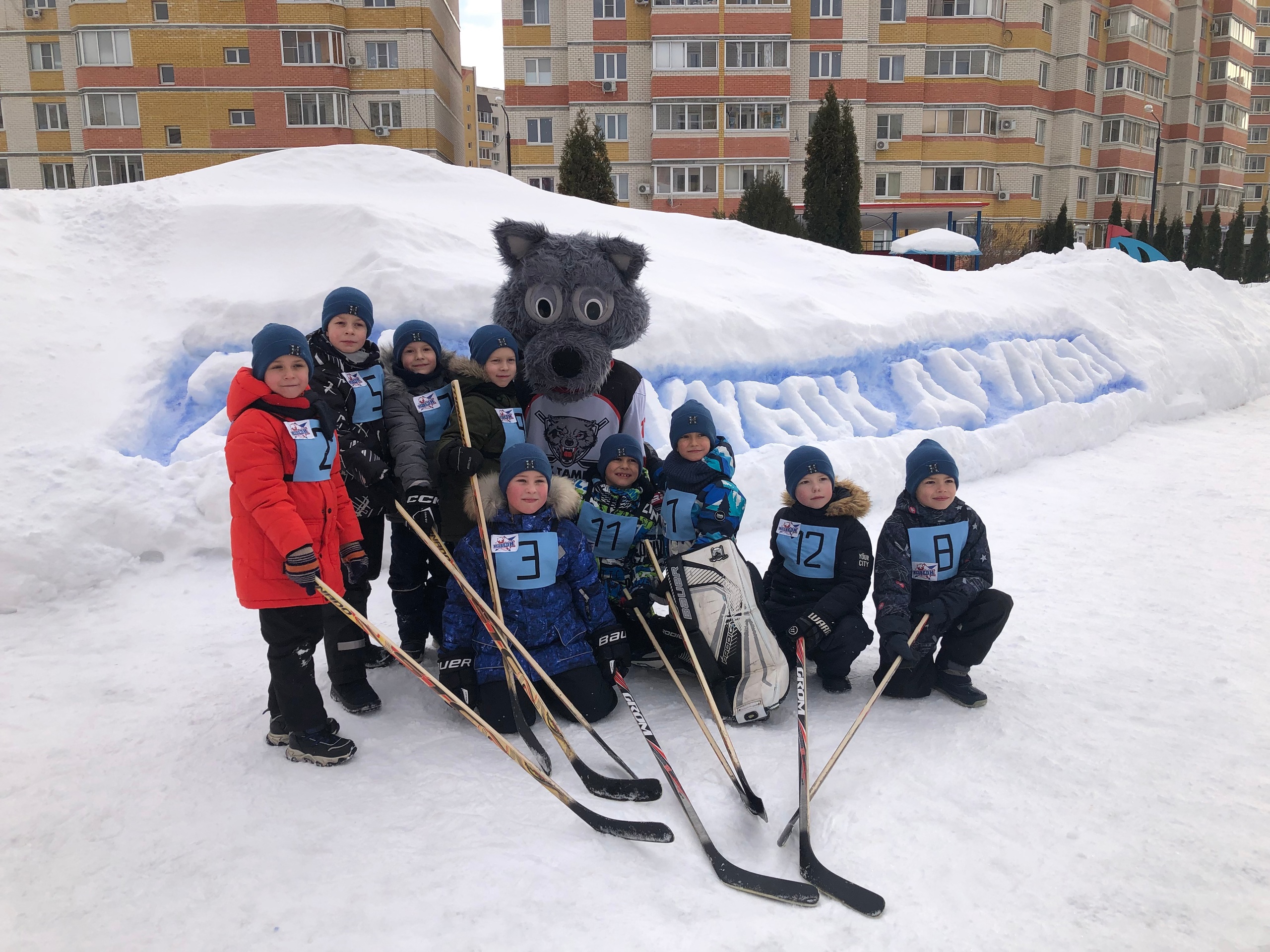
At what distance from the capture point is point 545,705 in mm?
2801

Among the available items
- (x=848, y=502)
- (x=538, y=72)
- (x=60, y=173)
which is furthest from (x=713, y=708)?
(x=60, y=173)

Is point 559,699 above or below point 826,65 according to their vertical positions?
below

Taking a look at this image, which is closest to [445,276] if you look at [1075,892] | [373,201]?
[373,201]

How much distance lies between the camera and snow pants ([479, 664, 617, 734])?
2.92m

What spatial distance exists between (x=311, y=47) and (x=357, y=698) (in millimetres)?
28919

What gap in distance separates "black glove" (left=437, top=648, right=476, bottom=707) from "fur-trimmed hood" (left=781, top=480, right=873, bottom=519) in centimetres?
139

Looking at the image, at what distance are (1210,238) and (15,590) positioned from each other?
33720 mm

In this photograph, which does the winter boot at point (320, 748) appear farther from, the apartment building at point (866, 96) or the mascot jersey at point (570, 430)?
the apartment building at point (866, 96)

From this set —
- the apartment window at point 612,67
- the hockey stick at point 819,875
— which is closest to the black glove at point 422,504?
the hockey stick at point 819,875

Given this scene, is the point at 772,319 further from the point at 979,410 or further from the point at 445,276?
the point at 445,276

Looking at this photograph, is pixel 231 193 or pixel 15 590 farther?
pixel 231 193

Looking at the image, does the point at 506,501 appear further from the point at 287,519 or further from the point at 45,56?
the point at 45,56

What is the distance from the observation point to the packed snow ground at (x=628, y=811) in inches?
78.2

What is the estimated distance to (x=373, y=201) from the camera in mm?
6664
